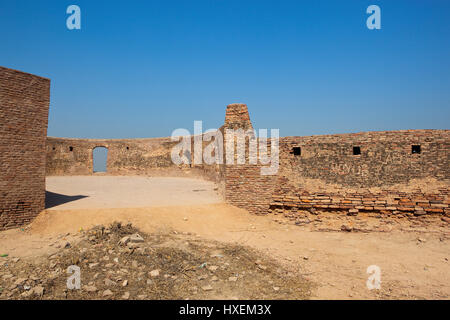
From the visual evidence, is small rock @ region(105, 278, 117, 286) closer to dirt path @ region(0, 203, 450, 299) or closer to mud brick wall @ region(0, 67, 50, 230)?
dirt path @ region(0, 203, 450, 299)

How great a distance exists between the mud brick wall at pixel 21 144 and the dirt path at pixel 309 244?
0.59m

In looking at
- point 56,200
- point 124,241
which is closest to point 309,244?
point 124,241

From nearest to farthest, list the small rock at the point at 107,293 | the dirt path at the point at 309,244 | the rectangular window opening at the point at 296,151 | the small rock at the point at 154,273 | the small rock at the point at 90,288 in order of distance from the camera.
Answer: the small rock at the point at 107,293 → the small rock at the point at 90,288 → the dirt path at the point at 309,244 → the small rock at the point at 154,273 → the rectangular window opening at the point at 296,151

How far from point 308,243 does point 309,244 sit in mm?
70

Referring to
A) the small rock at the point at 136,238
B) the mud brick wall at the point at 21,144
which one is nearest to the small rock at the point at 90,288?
the small rock at the point at 136,238

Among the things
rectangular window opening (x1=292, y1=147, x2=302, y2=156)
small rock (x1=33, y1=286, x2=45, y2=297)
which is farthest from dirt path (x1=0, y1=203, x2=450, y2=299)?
rectangular window opening (x1=292, y1=147, x2=302, y2=156)

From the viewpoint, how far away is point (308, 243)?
673 centimetres

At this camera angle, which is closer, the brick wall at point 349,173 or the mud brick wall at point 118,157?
the brick wall at point 349,173

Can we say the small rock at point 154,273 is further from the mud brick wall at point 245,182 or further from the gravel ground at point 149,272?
the mud brick wall at point 245,182

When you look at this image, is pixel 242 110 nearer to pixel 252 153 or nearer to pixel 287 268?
pixel 252 153

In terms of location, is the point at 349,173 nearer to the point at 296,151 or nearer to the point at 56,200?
the point at 296,151

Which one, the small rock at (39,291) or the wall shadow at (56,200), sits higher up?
the wall shadow at (56,200)

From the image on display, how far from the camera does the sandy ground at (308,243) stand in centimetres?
467
